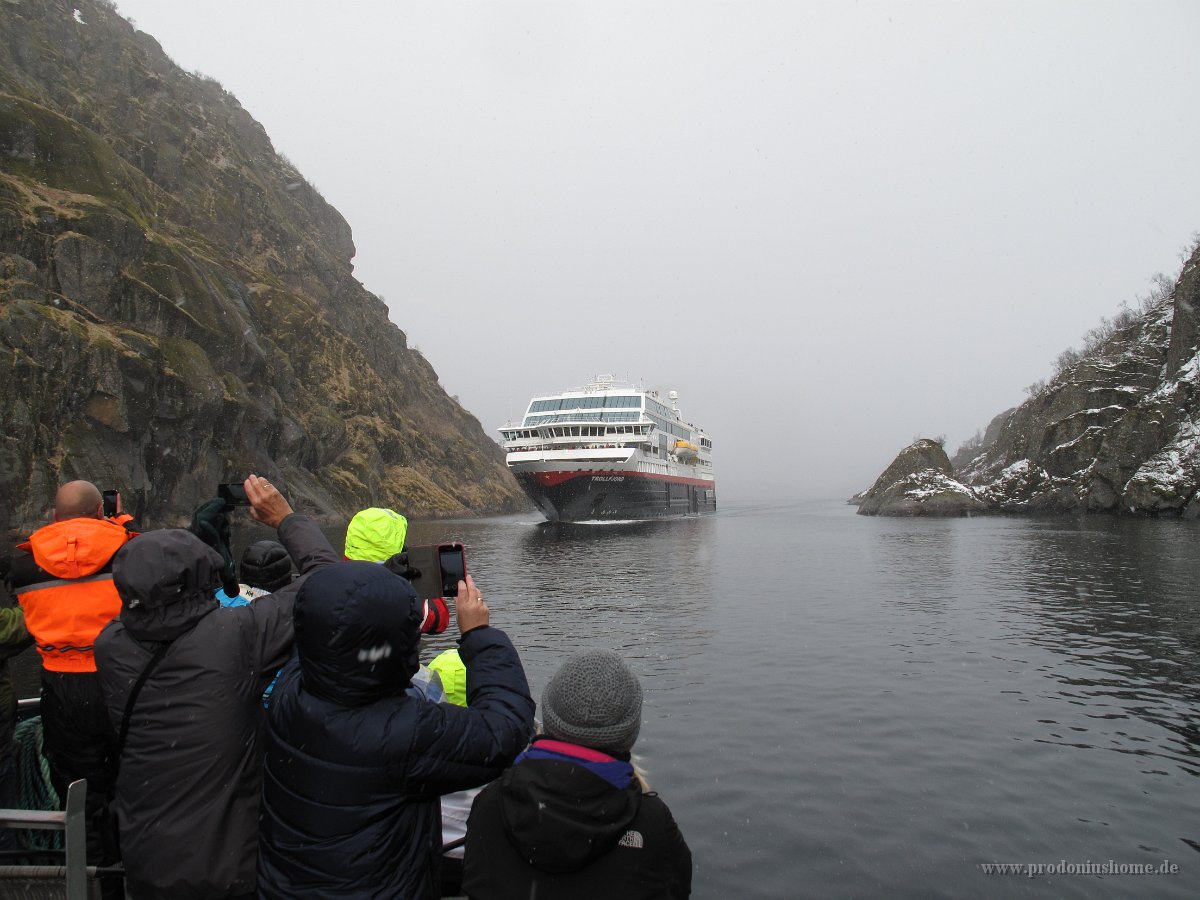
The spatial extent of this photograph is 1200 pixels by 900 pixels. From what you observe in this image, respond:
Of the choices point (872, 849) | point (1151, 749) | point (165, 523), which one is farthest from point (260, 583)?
point (165, 523)

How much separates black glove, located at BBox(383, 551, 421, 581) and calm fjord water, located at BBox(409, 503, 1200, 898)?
152 inches

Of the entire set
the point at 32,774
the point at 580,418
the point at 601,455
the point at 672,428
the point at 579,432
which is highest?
the point at 672,428

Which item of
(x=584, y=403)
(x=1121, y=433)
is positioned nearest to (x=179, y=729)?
(x=584, y=403)

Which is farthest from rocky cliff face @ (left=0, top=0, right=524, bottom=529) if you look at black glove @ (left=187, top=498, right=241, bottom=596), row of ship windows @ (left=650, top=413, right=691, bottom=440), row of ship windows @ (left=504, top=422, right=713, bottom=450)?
black glove @ (left=187, top=498, right=241, bottom=596)

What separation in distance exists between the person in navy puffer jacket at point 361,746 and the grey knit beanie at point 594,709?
36cm

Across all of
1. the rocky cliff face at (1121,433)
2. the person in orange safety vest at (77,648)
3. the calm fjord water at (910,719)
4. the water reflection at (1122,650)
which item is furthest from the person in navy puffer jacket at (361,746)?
the rocky cliff face at (1121,433)

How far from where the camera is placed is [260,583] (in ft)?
17.7

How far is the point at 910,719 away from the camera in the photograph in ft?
31.4

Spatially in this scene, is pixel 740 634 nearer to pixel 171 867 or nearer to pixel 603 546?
pixel 171 867

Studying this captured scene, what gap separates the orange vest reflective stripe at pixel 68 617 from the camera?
3.86 m

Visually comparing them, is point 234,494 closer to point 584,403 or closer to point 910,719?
point 910,719

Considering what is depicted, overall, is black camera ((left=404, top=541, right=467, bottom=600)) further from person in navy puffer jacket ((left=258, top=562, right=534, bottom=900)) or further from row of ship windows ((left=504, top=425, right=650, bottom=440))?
row of ship windows ((left=504, top=425, right=650, bottom=440))

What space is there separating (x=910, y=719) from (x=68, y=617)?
31.2ft

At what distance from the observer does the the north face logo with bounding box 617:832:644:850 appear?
92.4 inches
